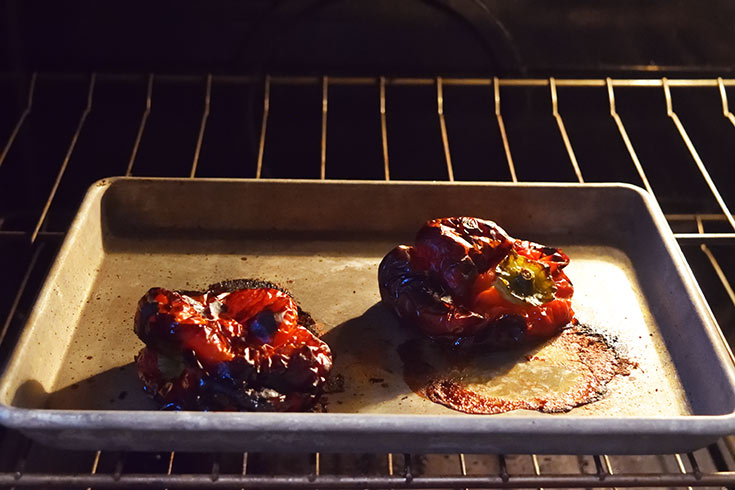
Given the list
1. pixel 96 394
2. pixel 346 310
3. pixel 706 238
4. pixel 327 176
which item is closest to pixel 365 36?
pixel 327 176

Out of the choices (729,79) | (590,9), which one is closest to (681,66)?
(729,79)

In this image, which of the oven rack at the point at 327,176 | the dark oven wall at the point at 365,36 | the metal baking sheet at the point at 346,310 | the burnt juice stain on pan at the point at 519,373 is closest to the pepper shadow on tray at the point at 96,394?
the metal baking sheet at the point at 346,310

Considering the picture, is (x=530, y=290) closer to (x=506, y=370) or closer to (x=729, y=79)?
(x=506, y=370)

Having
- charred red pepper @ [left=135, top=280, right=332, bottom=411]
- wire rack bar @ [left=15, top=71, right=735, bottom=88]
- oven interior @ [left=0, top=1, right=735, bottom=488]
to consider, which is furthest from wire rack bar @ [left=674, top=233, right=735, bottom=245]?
charred red pepper @ [left=135, top=280, right=332, bottom=411]

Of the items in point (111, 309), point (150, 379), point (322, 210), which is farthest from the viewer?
point (322, 210)

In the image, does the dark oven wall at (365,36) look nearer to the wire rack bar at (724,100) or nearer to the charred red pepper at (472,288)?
the wire rack bar at (724,100)
